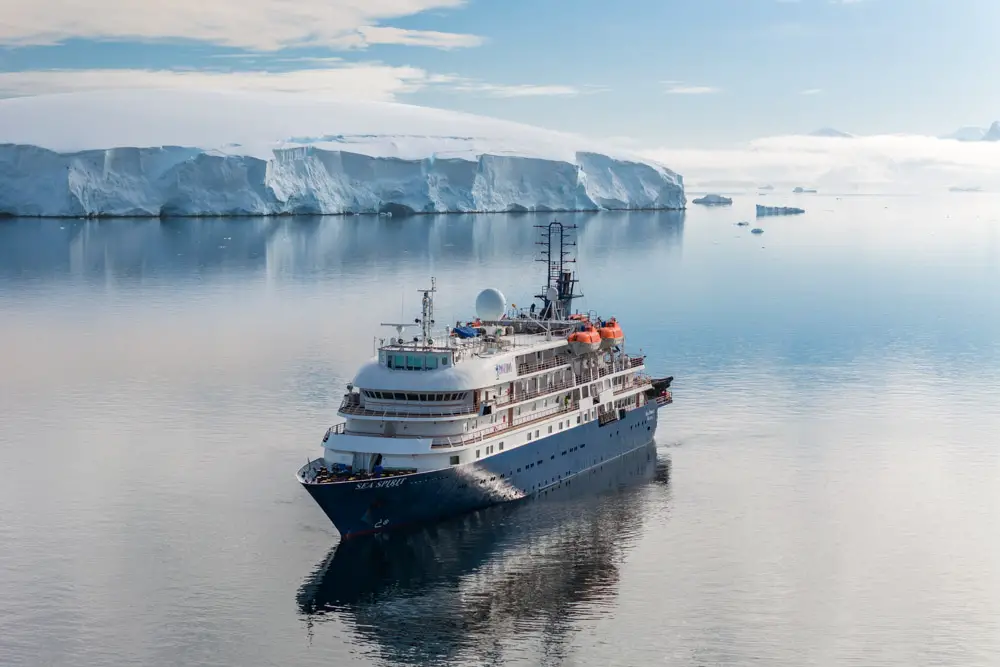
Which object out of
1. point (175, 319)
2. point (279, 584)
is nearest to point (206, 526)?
point (279, 584)

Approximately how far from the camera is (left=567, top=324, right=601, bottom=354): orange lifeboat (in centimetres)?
4416

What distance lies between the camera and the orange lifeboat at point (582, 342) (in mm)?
44156

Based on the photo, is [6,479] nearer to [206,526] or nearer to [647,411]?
[206,526]

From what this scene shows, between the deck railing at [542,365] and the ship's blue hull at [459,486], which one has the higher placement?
the deck railing at [542,365]

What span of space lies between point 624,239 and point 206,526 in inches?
4330

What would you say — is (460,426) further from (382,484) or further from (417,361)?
(382,484)

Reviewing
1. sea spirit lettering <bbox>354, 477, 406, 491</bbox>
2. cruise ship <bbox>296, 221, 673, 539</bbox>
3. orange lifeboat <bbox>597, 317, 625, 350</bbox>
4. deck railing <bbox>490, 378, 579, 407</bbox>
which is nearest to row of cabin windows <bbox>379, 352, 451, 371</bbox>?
cruise ship <bbox>296, 221, 673, 539</bbox>

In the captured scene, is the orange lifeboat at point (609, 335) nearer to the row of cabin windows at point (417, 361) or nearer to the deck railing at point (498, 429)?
the deck railing at point (498, 429)

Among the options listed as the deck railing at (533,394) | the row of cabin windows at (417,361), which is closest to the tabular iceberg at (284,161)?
the deck railing at (533,394)

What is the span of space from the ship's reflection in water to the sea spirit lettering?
61.2 inches

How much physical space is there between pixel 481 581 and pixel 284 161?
118789mm

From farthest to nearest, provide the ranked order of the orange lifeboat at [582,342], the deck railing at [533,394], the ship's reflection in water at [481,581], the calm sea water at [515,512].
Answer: the orange lifeboat at [582,342] < the deck railing at [533,394] < the calm sea water at [515,512] < the ship's reflection in water at [481,581]

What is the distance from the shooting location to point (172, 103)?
542ft

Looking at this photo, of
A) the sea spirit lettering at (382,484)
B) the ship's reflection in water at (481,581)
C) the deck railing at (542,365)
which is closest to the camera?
the ship's reflection in water at (481,581)
